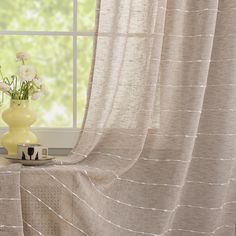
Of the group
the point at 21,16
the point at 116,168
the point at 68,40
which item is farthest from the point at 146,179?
the point at 21,16

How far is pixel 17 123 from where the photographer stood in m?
3.23

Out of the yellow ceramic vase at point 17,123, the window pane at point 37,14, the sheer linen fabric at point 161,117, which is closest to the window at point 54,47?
the window pane at point 37,14

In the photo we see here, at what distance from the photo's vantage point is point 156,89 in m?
3.21

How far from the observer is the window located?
358cm

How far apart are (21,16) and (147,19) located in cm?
81

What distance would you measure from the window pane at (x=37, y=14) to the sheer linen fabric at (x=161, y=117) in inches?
19.0

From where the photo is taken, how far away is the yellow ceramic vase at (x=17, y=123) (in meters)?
3.22

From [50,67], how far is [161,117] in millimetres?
784

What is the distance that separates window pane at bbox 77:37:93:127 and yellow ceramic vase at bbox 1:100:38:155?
0.44 meters

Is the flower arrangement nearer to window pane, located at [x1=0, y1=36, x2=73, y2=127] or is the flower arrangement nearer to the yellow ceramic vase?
the yellow ceramic vase

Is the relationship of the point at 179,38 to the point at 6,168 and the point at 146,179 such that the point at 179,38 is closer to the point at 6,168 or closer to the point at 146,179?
the point at 146,179

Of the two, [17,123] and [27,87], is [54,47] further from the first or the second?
[17,123]

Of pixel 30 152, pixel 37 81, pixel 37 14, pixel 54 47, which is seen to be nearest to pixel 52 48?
pixel 54 47

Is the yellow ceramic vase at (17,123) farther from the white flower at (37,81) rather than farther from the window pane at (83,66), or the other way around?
the window pane at (83,66)
